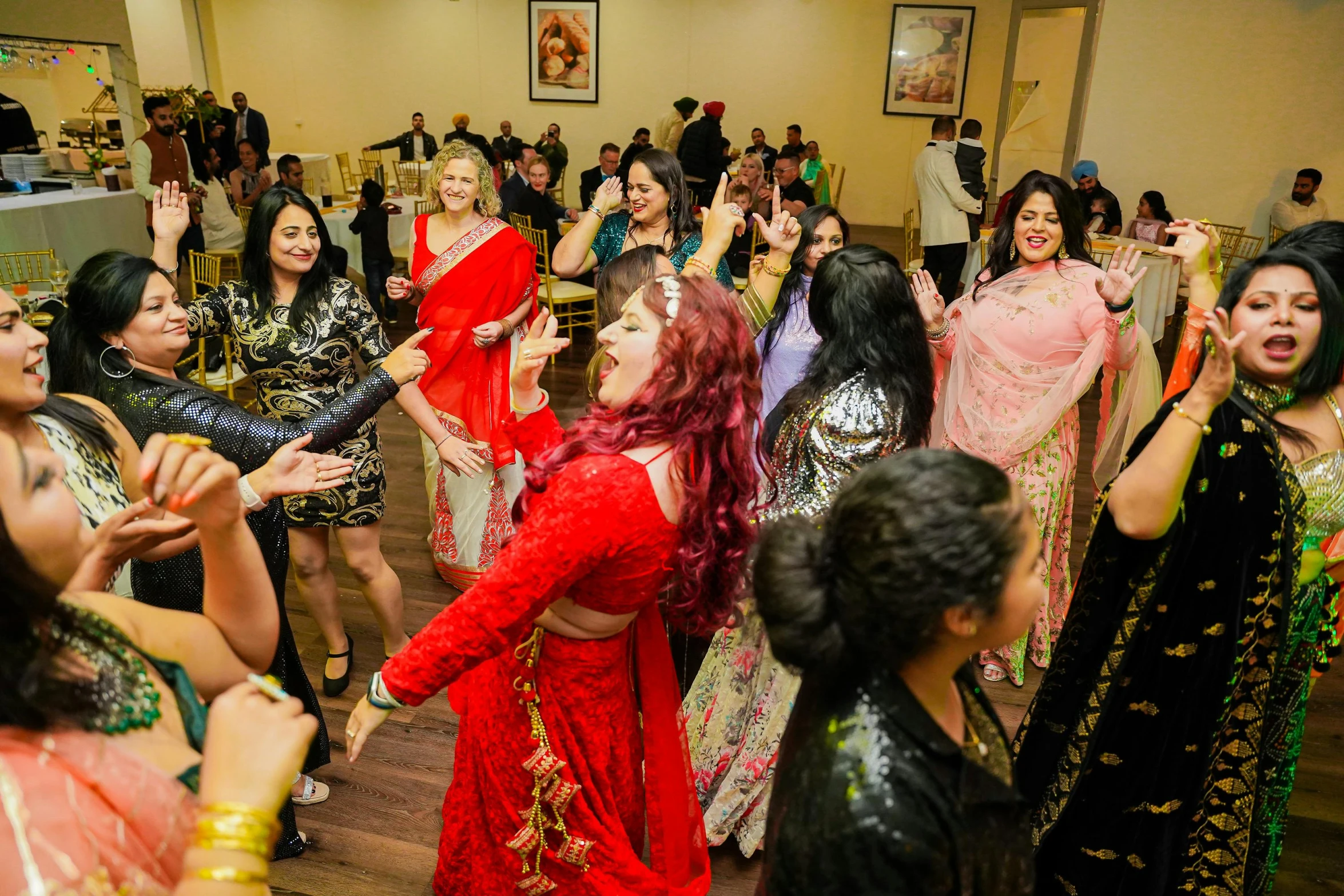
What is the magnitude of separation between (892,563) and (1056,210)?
2.30 metres

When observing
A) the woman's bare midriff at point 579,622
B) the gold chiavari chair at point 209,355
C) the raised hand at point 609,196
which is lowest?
the gold chiavari chair at point 209,355

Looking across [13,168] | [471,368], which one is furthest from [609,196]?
[13,168]

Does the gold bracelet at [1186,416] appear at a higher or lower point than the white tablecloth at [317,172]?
higher

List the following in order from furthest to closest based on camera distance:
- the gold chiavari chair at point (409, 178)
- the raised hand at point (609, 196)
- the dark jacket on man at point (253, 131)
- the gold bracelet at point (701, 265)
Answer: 1. the dark jacket on man at point (253, 131)
2. the gold chiavari chair at point (409, 178)
3. the raised hand at point (609, 196)
4. the gold bracelet at point (701, 265)

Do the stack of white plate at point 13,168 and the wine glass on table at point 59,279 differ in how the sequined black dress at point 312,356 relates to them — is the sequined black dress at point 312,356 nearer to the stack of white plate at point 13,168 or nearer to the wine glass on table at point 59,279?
the wine glass on table at point 59,279

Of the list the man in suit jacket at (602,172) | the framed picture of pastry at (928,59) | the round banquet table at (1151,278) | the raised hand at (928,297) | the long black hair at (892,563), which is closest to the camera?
the long black hair at (892,563)

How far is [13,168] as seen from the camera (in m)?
6.80

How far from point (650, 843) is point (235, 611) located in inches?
36.1

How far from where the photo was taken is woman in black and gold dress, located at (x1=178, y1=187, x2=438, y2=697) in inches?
94.3

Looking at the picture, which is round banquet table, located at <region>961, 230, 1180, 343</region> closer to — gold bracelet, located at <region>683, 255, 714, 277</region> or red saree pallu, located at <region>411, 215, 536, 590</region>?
red saree pallu, located at <region>411, 215, 536, 590</region>

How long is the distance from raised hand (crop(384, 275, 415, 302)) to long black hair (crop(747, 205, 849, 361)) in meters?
1.18

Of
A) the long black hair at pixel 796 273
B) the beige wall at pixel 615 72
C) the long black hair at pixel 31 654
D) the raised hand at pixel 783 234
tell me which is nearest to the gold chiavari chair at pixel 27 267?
the long black hair at pixel 796 273

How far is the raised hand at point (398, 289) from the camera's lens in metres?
2.95

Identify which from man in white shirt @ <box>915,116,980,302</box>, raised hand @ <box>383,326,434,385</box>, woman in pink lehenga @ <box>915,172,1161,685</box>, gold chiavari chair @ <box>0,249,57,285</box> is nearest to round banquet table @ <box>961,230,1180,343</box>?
man in white shirt @ <box>915,116,980,302</box>
